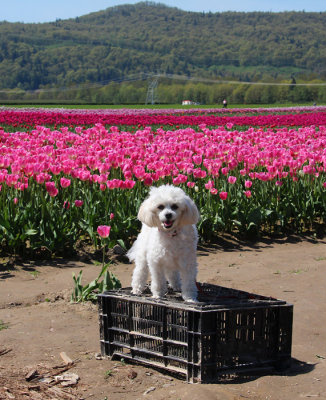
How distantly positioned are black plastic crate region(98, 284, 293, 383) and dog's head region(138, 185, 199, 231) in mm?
538

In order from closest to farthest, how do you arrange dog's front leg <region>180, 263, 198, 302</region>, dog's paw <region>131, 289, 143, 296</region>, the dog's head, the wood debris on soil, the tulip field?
the wood debris on soil < the dog's head < dog's front leg <region>180, 263, 198, 302</region> < dog's paw <region>131, 289, 143, 296</region> < the tulip field

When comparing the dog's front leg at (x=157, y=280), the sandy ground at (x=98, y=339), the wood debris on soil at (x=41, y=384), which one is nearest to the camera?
the wood debris on soil at (x=41, y=384)

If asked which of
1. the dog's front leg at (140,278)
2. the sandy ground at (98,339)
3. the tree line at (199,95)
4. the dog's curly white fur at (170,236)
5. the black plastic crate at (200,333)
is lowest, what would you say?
the sandy ground at (98,339)

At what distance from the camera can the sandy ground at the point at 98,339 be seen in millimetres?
3762

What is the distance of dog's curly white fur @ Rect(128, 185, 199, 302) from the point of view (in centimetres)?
413

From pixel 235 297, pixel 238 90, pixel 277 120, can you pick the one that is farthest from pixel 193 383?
pixel 238 90

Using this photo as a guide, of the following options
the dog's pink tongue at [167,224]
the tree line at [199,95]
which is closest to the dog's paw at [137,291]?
the dog's pink tongue at [167,224]

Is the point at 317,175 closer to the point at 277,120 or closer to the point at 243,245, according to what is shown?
the point at 243,245

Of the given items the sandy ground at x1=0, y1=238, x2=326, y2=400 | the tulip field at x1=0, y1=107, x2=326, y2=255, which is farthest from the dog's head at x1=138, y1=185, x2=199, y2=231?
the tulip field at x1=0, y1=107, x2=326, y2=255

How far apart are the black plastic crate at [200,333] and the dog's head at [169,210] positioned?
21.2 inches

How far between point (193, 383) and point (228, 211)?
508 centimetres

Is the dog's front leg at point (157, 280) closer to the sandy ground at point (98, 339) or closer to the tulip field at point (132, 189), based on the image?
the sandy ground at point (98, 339)

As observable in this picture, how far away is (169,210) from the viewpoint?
4094mm

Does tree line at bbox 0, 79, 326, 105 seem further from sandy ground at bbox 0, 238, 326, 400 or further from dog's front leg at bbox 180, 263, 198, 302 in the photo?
dog's front leg at bbox 180, 263, 198, 302
